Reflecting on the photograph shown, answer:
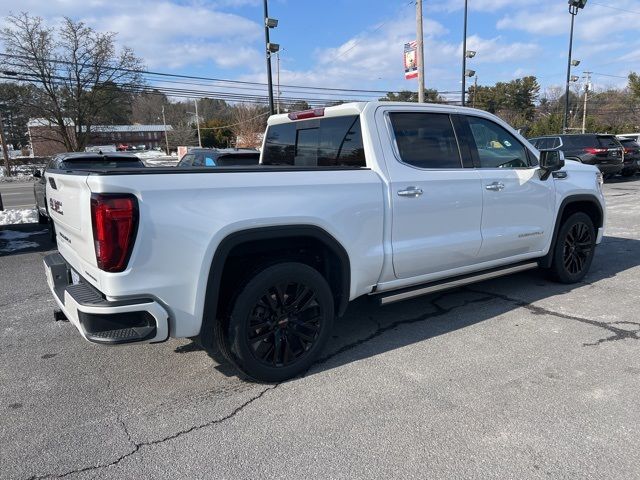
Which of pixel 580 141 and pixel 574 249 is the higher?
pixel 580 141

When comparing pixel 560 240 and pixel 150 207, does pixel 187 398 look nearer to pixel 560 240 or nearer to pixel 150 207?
pixel 150 207

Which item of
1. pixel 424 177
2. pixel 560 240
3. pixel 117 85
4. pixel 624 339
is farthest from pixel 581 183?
pixel 117 85

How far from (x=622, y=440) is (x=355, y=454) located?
1.47 metres

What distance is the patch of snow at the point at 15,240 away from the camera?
8383 millimetres

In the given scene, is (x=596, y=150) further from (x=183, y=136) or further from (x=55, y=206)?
(x=183, y=136)

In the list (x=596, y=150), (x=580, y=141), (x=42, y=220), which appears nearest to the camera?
(x=42, y=220)

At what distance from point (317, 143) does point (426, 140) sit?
0.96m

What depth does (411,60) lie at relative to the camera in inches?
743

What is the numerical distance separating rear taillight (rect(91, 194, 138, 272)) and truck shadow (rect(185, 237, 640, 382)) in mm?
1304

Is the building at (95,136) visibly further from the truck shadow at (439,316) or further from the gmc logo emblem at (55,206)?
the truck shadow at (439,316)

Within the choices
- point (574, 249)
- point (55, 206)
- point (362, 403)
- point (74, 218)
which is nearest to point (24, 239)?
point (55, 206)

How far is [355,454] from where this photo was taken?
8.41 ft

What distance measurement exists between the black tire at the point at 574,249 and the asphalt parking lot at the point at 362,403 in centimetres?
69

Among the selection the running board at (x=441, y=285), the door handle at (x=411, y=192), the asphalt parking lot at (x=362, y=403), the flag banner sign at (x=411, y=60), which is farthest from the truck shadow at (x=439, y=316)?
the flag banner sign at (x=411, y=60)
